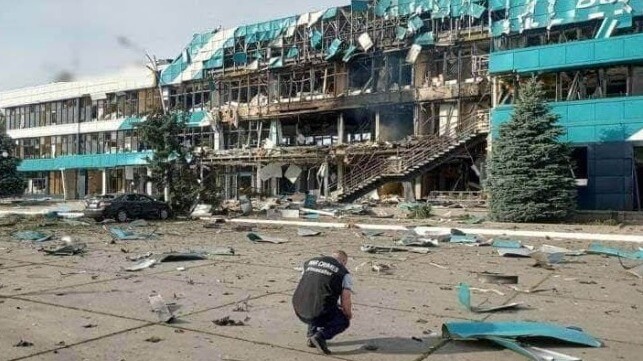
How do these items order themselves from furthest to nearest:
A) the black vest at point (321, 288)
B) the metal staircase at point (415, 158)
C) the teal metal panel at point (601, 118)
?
the metal staircase at point (415, 158), the teal metal panel at point (601, 118), the black vest at point (321, 288)

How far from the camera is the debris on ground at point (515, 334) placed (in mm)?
6762

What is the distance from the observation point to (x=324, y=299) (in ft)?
21.0

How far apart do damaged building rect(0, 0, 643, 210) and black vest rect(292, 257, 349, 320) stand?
89.2ft

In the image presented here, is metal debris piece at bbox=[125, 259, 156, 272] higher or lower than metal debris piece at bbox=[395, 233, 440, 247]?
lower

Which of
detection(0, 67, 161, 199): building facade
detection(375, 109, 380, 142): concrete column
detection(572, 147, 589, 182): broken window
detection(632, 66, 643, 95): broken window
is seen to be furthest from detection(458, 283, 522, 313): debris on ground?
detection(0, 67, 161, 199): building facade

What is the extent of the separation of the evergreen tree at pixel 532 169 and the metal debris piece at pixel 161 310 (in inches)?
866

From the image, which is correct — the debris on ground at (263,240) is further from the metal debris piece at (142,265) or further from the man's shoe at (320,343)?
the man's shoe at (320,343)

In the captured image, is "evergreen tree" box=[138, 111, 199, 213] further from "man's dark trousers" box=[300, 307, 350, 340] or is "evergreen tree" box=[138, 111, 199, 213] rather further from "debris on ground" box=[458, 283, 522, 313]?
"man's dark trousers" box=[300, 307, 350, 340]

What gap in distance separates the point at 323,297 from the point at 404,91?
1536 inches

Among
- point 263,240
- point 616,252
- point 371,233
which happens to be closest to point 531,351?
point 616,252

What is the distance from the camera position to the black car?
98.0 feet

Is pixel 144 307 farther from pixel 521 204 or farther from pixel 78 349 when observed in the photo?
pixel 521 204

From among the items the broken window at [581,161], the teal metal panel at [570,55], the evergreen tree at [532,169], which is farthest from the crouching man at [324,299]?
the teal metal panel at [570,55]

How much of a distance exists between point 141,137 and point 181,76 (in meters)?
26.4
